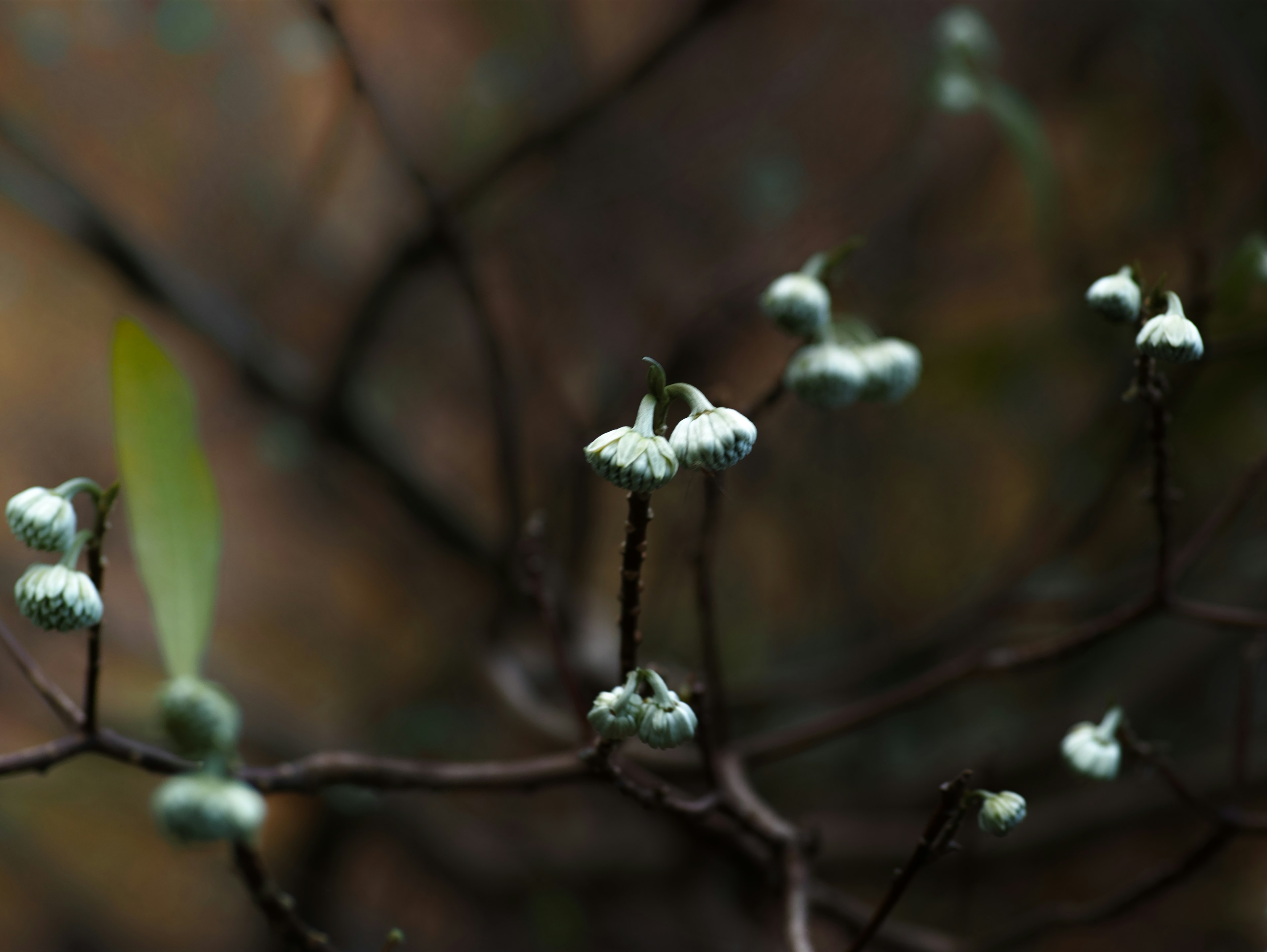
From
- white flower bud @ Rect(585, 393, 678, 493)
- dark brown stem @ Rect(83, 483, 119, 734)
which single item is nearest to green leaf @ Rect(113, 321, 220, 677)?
dark brown stem @ Rect(83, 483, 119, 734)

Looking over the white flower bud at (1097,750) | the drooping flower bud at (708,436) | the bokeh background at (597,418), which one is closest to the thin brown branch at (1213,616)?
the white flower bud at (1097,750)

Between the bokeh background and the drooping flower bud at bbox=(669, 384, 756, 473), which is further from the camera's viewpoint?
the bokeh background

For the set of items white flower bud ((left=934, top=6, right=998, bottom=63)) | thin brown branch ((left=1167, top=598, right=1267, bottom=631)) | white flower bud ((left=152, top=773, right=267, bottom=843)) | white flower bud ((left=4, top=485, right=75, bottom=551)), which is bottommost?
white flower bud ((left=152, top=773, right=267, bottom=843))

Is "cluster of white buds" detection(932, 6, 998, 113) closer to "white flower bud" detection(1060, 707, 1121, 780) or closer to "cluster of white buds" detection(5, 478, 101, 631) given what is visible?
"white flower bud" detection(1060, 707, 1121, 780)

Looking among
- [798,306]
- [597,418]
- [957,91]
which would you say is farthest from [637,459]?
[597,418]

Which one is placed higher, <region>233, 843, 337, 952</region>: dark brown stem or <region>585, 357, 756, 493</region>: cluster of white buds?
<region>585, 357, 756, 493</region>: cluster of white buds

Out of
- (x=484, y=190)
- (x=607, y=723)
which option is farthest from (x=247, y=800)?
(x=484, y=190)

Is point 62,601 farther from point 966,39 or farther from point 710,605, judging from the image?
point 966,39
